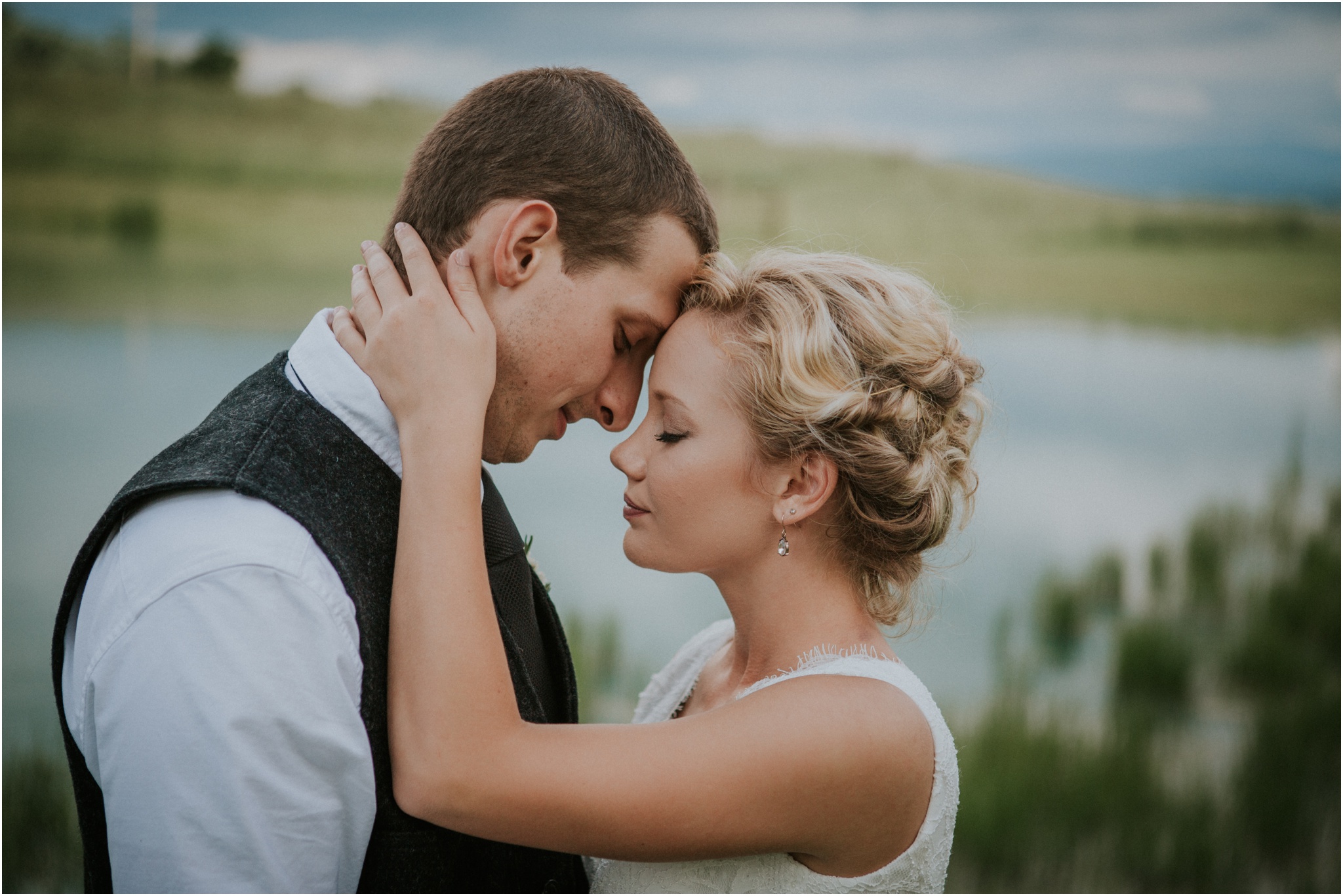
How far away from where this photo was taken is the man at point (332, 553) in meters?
1.16

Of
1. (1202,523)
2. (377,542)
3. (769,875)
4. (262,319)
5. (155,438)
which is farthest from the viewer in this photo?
(1202,523)

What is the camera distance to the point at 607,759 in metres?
1.42

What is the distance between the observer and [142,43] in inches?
182

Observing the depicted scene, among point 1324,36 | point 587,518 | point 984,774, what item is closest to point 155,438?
point 587,518

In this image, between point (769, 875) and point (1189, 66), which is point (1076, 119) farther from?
point (769, 875)

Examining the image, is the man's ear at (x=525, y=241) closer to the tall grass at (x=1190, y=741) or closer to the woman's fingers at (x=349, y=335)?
the woman's fingers at (x=349, y=335)

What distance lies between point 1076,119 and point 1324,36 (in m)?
1.31

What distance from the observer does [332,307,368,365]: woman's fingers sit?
1459mm

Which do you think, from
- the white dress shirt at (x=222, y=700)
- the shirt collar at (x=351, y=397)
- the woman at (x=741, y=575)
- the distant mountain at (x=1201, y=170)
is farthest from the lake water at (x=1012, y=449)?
the white dress shirt at (x=222, y=700)

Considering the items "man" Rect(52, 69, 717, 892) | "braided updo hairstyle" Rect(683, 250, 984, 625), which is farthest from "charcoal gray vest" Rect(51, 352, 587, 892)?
"braided updo hairstyle" Rect(683, 250, 984, 625)

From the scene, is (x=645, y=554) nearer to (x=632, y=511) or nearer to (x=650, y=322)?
(x=632, y=511)

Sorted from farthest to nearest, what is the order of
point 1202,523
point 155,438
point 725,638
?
point 1202,523, point 155,438, point 725,638

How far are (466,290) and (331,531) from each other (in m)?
0.45

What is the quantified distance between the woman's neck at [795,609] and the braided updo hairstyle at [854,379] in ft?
0.16
